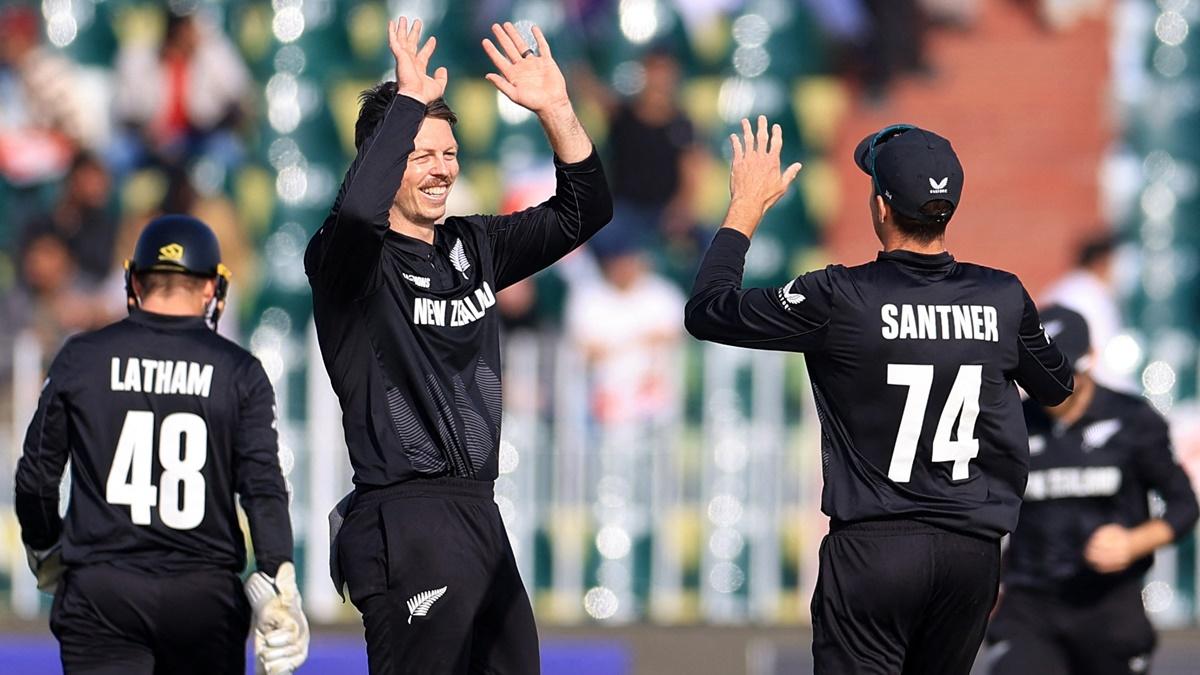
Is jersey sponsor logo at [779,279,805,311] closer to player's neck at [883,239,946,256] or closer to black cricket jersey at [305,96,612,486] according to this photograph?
player's neck at [883,239,946,256]

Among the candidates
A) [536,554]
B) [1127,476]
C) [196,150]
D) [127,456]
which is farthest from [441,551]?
[196,150]

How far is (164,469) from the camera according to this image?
17.7ft

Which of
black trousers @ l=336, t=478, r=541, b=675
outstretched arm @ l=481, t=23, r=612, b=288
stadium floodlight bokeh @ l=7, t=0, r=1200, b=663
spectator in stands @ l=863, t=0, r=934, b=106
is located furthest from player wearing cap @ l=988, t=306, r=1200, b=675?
spectator in stands @ l=863, t=0, r=934, b=106

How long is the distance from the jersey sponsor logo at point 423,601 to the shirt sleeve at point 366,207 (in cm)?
74

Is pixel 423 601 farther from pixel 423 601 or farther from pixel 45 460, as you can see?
pixel 45 460

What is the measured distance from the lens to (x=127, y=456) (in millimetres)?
5363

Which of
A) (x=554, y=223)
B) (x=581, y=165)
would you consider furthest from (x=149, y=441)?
(x=581, y=165)

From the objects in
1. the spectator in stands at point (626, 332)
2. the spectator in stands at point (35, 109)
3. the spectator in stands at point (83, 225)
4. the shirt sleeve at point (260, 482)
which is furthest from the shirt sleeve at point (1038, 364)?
the spectator in stands at point (35, 109)

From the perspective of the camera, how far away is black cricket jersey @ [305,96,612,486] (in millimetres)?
4641

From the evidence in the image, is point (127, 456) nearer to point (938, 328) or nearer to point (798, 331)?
point (798, 331)

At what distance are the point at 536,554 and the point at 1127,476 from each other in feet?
12.6

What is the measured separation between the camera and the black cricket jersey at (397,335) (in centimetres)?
464

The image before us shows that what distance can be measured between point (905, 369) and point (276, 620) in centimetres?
191

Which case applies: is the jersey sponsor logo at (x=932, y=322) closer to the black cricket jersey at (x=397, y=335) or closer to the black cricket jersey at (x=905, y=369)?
the black cricket jersey at (x=905, y=369)
